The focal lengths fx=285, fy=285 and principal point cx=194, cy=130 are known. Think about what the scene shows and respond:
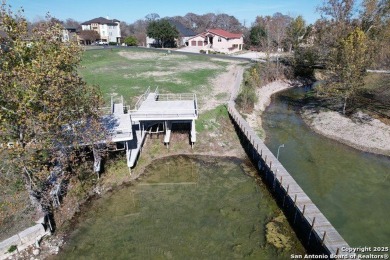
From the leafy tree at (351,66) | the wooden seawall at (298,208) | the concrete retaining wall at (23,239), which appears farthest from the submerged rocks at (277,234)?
the leafy tree at (351,66)

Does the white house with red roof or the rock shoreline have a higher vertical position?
the white house with red roof

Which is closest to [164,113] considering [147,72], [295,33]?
[147,72]

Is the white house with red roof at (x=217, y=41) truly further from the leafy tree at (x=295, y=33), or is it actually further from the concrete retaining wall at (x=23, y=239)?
the concrete retaining wall at (x=23, y=239)

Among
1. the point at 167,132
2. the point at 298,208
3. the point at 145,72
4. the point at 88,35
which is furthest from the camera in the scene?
the point at 88,35

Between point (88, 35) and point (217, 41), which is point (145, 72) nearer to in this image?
point (217, 41)

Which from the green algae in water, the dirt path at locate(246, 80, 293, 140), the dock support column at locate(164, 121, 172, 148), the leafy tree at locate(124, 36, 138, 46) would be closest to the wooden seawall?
the green algae in water

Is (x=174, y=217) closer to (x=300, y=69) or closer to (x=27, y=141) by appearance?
(x=27, y=141)

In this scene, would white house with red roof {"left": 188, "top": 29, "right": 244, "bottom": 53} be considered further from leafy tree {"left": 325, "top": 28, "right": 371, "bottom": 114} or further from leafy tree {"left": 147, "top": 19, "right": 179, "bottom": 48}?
leafy tree {"left": 325, "top": 28, "right": 371, "bottom": 114}
